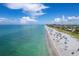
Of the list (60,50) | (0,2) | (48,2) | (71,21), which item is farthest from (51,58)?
(0,2)

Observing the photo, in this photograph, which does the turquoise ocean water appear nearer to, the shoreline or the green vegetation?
the shoreline

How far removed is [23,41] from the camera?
1.18 meters

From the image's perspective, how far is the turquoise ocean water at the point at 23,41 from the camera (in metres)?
1.16

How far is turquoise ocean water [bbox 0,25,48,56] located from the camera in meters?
1.16

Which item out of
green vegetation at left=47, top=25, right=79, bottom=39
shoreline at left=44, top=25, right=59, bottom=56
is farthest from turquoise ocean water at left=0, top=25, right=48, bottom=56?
green vegetation at left=47, top=25, right=79, bottom=39

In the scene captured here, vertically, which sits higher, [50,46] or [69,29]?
[69,29]

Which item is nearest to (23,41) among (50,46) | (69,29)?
(50,46)

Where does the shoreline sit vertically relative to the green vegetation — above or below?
below

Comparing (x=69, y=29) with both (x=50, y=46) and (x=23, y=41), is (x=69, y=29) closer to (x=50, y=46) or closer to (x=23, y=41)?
(x=50, y=46)

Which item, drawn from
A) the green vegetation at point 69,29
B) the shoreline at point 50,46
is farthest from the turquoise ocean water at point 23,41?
the green vegetation at point 69,29

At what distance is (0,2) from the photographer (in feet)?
3.83

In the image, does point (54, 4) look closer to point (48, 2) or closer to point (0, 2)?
point (48, 2)

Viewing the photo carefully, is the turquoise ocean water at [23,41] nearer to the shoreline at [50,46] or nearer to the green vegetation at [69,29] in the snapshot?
the shoreline at [50,46]

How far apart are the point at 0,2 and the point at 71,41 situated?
0.68 m
